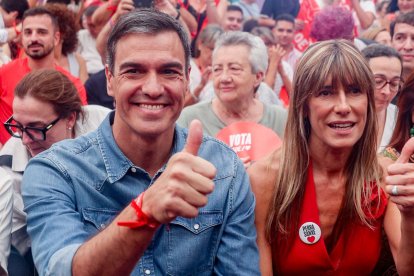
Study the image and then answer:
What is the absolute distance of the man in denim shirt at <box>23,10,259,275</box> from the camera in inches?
119

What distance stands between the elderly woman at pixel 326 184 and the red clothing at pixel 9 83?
2.90 metres

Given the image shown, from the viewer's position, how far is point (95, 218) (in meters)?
3.13

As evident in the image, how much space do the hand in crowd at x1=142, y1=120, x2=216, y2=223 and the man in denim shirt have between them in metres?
0.48

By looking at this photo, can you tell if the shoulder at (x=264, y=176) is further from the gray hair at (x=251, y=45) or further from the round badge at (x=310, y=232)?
the gray hair at (x=251, y=45)

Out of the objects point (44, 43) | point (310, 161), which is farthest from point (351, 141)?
point (44, 43)

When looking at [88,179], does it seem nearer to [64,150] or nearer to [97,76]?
[64,150]

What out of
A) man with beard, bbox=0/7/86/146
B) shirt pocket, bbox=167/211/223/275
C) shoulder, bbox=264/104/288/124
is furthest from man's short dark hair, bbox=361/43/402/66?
shirt pocket, bbox=167/211/223/275

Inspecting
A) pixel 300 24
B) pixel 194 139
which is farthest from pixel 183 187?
pixel 300 24

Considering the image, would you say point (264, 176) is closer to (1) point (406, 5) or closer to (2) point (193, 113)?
(2) point (193, 113)

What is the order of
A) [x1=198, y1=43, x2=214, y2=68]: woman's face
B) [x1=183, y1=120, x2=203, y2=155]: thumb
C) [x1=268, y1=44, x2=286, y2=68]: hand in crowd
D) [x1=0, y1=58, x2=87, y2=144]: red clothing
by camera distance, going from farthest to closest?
[x1=198, y1=43, x2=214, y2=68]: woman's face < [x1=268, y1=44, x2=286, y2=68]: hand in crowd < [x1=0, y1=58, x2=87, y2=144]: red clothing < [x1=183, y1=120, x2=203, y2=155]: thumb

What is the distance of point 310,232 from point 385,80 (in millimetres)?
2707

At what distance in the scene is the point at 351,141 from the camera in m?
3.85

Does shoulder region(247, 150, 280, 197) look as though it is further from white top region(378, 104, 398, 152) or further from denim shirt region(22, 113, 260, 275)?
white top region(378, 104, 398, 152)

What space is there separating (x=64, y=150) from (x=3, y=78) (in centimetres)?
390
